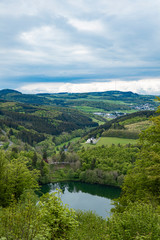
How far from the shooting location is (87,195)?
260 feet

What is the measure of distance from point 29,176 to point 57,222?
25.9m

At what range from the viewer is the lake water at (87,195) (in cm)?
6656

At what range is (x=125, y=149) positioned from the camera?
109m

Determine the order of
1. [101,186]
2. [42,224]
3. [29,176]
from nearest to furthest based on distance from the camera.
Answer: [42,224], [29,176], [101,186]

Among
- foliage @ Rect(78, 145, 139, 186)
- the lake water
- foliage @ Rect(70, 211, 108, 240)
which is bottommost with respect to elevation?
the lake water

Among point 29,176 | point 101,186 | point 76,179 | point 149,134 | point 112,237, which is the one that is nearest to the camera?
point 112,237

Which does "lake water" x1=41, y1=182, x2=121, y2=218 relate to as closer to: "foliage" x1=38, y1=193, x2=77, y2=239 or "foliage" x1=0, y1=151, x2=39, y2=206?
"foliage" x1=0, y1=151, x2=39, y2=206

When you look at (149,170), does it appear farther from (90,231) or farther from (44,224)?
(44,224)

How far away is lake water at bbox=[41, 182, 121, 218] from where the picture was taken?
66562mm

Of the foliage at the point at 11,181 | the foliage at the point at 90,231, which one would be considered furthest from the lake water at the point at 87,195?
the foliage at the point at 11,181

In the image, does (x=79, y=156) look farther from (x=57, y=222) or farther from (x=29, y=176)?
(x=57, y=222)

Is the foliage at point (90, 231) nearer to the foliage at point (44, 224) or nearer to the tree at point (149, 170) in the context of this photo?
the foliage at point (44, 224)

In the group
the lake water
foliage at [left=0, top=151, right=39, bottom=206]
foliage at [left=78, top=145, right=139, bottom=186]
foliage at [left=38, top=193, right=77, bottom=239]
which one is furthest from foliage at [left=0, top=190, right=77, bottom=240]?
foliage at [left=78, top=145, right=139, bottom=186]

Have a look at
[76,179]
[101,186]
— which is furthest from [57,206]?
[76,179]
